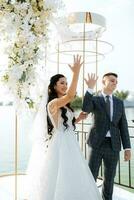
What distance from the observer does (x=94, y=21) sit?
418 centimetres

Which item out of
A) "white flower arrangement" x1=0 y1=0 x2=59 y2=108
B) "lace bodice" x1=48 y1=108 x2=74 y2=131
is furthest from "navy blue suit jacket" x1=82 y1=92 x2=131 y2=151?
"white flower arrangement" x1=0 y1=0 x2=59 y2=108

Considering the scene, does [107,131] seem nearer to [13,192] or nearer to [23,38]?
[23,38]

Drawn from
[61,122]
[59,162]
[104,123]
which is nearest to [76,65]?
[61,122]

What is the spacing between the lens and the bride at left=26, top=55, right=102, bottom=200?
3.17 meters

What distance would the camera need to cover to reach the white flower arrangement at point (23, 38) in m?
2.99

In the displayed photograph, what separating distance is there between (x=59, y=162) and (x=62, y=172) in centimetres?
10

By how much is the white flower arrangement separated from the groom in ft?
1.95

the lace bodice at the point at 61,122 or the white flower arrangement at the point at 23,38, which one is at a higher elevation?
the white flower arrangement at the point at 23,38

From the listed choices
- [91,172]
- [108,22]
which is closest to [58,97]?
[91,172]

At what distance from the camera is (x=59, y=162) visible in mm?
3217

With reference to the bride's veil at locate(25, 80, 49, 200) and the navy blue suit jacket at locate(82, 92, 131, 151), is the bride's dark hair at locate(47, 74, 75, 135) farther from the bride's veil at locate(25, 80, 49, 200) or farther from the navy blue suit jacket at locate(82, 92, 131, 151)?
the navy blue suit jacket at locate(82, 92, 131, 151)

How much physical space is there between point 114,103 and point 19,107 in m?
0.93

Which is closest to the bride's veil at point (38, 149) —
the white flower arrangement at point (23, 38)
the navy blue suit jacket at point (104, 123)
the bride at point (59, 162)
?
the bride at point (59, 162)

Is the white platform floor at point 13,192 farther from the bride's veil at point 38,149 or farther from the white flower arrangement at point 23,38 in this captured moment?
the white flower arrangement at point 23,38
